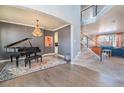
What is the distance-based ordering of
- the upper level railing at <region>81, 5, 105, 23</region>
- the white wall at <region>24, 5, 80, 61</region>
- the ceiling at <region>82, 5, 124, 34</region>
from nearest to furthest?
the ceiling at <region>82, 5, 124, 34</region>, the white wall at <region>24, 5, 80, 61</region>, the upper level railing at <region>81, 5, 105, 23</region>

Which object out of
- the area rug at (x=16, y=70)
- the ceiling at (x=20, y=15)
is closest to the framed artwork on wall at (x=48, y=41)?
the ceiling at (x=20, y=15)

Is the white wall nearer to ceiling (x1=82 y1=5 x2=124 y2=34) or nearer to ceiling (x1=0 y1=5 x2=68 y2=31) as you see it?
ceiling (x1=0 y1=5 x2=68 y2=31)

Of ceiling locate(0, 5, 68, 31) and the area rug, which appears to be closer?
the area rug

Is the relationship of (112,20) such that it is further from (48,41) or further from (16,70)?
(16,70)

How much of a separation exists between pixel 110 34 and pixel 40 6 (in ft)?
33.4

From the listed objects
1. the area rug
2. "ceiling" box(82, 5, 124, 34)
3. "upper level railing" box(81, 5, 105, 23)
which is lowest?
the area rug

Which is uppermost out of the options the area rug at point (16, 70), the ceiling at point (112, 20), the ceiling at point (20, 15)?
the ceiling at point (20, 15)

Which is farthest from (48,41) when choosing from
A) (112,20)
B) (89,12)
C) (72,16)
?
(112,20)

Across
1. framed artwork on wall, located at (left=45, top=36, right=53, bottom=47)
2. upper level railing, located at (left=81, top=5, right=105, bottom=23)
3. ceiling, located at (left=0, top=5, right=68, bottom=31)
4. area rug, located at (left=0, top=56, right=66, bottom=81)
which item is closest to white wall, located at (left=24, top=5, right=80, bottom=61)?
ceiling, located at (left=0, top=5, right=68, bottom=31)

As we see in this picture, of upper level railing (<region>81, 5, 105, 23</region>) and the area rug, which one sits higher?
upper level railing (<region>81, 5, 105, 23</region>)

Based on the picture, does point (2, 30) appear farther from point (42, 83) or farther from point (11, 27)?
point (42, 83)

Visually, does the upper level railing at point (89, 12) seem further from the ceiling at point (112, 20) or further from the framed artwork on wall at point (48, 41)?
the framed artwork on wall at point (48, 41)

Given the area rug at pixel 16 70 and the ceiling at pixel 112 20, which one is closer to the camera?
the area rug at pixel 16 70
